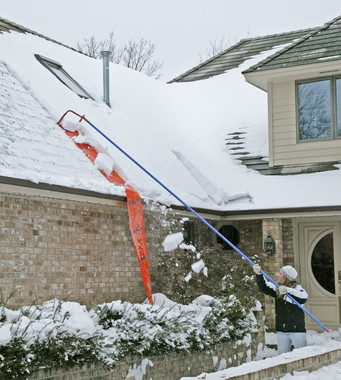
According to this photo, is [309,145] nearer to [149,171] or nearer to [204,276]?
[149,171]

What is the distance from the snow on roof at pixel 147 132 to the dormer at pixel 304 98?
55 cm

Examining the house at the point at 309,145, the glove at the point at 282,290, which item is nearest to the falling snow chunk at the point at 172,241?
the house at the point at 309,145

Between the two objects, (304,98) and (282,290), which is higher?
(304,98)

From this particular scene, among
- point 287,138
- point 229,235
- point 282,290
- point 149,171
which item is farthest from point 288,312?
point 229,235

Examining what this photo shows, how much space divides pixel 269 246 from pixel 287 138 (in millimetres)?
2313

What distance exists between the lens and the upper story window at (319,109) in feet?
46.3

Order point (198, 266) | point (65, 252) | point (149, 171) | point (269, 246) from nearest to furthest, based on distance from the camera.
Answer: point (65, 252) → point (198, 266) → point (149, 171) → point (269, 246)

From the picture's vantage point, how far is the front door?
14.5 m

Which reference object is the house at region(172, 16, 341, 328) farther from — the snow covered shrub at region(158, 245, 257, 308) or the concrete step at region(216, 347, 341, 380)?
the concrete step at region(216, 347, 341, 380)

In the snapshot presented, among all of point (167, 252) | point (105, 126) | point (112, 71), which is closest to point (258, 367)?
point (167, 252)

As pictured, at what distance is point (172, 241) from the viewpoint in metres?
12.2

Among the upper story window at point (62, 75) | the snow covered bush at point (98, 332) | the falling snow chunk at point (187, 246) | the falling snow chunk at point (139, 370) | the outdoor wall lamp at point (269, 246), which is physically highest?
the upper story window at point (62, 75)

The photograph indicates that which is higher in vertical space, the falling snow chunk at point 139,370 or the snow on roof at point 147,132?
the snow on roof at point 147,132

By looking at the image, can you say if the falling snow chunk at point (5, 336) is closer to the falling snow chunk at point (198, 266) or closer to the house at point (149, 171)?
the house at point (149, 171)
